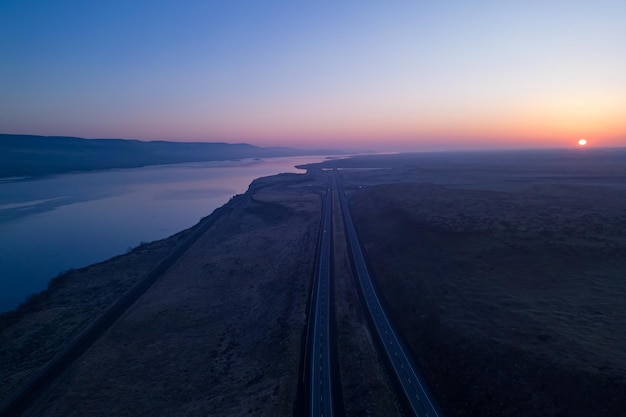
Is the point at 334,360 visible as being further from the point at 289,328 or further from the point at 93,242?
the point at 93,242

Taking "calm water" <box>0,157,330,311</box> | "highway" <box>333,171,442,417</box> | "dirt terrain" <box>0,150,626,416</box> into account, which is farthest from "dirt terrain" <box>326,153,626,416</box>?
"calm water" <box>0,157,330,311</box>

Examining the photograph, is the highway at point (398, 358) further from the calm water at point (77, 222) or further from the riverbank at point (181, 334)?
the calm water at point (77, 222)

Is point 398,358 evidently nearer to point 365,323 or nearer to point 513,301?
point 365,323

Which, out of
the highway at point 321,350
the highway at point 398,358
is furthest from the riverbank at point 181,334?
the highway at point 398,358

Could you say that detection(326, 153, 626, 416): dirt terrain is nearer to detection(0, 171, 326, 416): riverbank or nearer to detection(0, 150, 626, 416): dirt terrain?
detection(0, 150, 626, 416): dirt terrain

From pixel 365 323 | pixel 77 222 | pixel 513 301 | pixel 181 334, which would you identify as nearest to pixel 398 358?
pixel 365 323

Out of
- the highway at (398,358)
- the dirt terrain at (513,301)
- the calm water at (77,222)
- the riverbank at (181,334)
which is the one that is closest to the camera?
the dirt terrain at (513,301)
